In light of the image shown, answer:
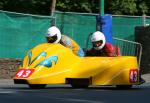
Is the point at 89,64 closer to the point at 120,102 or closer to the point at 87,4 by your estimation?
the point at 120,102

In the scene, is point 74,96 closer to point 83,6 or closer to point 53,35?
point 53,35

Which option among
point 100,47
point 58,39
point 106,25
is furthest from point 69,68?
point 106,25

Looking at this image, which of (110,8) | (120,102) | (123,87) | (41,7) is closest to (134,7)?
(110,8)

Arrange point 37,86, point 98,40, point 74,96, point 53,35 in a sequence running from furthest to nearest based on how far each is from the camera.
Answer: point 98,40, point 53,35, point 37,86, point 74,96

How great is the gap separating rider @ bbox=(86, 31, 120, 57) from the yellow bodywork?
0.66 meters

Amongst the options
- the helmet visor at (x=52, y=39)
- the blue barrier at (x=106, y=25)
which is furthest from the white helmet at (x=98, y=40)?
the blue barrier at (x=106, y=25)

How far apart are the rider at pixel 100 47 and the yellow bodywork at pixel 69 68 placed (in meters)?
0.66

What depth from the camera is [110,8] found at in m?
35.8

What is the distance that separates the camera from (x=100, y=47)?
1612cm

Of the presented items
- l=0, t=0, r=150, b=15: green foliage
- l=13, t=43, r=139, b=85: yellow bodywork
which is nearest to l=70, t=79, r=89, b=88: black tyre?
l=13, t=43, r=139, b=85: yellow bodywork

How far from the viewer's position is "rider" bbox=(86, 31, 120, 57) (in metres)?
16.1

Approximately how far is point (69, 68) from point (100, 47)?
1.24 m

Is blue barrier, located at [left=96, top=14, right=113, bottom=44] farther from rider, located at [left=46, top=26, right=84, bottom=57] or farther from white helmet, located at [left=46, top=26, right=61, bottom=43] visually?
white helmet, located at [left=46, top=26, right=61, bottom=43]

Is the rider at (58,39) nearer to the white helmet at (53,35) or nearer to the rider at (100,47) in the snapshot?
the white helmet at (53,35)
